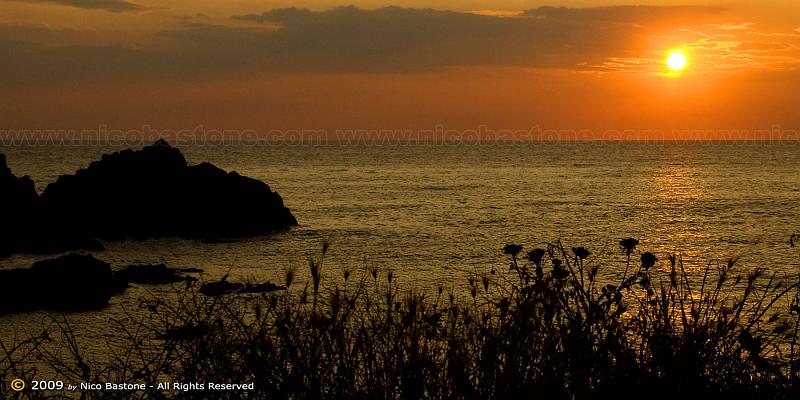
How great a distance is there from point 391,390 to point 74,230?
133ft

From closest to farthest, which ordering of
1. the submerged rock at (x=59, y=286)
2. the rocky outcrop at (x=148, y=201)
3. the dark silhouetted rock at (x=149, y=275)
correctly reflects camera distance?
the submerged rock at (x=59, y=286), the dark silhouetted rock at (x=149, y=275), the rocky outcrop at (x=148, y=201)

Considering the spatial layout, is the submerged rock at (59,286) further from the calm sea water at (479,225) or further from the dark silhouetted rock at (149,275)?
the dark silhouetted rock at (149,275)

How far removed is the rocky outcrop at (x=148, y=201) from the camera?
43.5 m

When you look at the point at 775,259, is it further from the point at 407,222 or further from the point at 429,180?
the point at 429,180

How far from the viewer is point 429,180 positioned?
110 meters

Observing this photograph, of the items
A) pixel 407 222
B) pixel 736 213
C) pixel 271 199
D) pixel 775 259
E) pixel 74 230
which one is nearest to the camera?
pixel 775 259

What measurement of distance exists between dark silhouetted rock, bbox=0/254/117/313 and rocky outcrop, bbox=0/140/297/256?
1634cm

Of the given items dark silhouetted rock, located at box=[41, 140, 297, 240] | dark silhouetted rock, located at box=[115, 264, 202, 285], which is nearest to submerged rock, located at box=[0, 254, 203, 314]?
dark silhouetted rock, located at box=[115, 264, 202, 285]

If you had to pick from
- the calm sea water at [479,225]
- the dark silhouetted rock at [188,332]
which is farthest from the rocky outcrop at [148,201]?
the dark silhouetted rock at [188,332]

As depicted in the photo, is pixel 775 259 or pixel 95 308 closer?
pixel 95 308

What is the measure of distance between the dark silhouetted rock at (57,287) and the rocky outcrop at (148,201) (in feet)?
53.6

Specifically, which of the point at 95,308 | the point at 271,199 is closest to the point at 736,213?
the point at 271,199

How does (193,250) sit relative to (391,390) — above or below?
below

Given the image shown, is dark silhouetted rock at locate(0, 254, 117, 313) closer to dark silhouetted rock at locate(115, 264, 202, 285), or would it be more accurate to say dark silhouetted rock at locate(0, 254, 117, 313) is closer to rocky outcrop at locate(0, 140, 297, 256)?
dark silhouetted rock at locate(115, 264, 202, 285)
